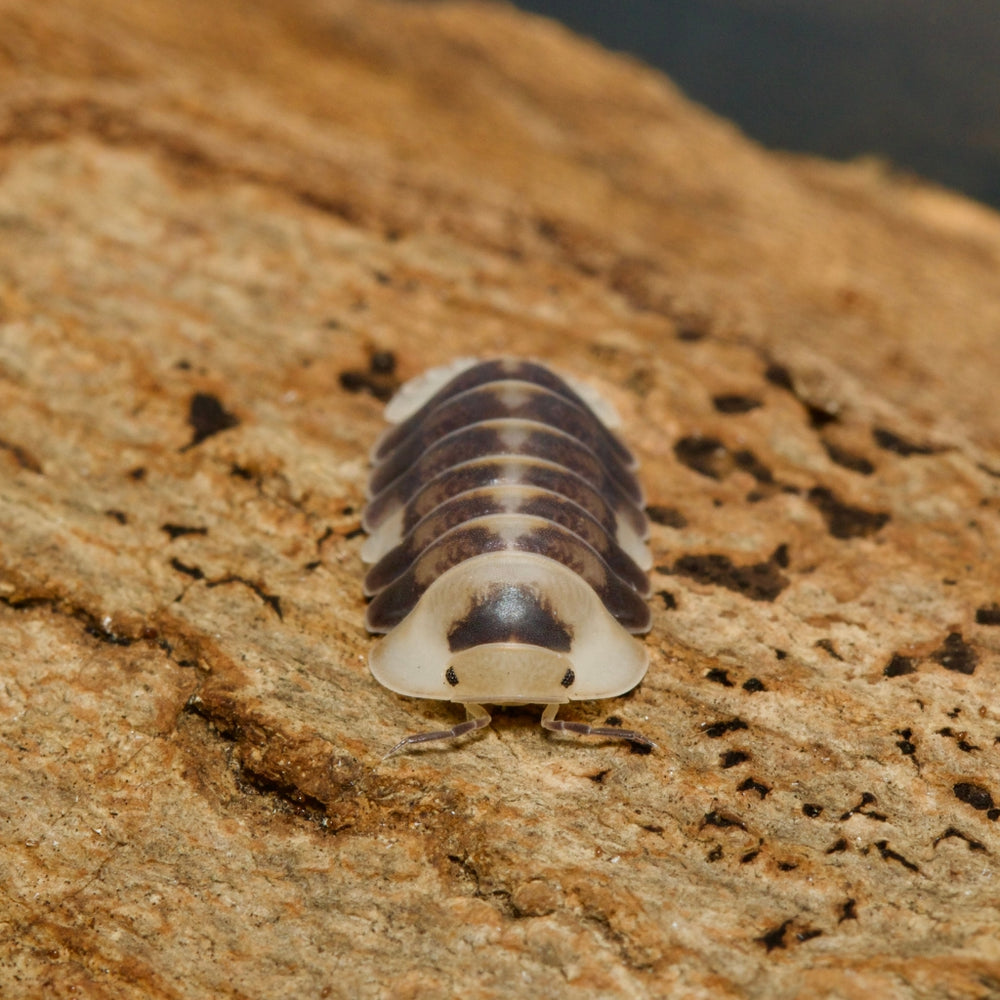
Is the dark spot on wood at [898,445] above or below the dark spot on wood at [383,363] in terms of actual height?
above

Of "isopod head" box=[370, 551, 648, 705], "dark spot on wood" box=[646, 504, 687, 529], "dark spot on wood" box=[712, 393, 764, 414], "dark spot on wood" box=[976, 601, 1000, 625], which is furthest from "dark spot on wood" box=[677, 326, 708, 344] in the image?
"isopod head" box=[370, 551, 648, 705]

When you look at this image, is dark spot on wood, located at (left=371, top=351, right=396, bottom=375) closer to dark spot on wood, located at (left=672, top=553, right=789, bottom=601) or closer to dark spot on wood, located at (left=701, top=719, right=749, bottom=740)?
dark spot on wood, located at (left=672, top=553, right=789, bottom=601)

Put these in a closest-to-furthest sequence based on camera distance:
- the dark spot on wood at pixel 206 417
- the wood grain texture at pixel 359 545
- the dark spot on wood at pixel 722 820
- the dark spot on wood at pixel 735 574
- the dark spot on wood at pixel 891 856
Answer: the wood grain texture at pixel 359 545, the dark spot on wood at pixel 891 856, the dark spot on wood at pixel 722 820, the dark spot on wood at pixel 735 574, the dark spot on wood at pixel 206 417

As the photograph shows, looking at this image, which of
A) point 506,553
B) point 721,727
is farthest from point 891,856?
point 506,553

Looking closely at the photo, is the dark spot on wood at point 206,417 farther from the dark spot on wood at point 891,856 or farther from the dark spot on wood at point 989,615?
the dark spot on wood at point 989,615

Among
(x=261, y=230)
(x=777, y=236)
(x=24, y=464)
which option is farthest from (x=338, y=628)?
(x=777, y=236)

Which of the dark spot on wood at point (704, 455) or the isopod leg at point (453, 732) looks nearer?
the isopod leg at point (453, 732)

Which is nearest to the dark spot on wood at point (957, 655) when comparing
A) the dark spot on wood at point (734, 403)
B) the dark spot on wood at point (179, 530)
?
the dark spot on wood at point (734, 403)
